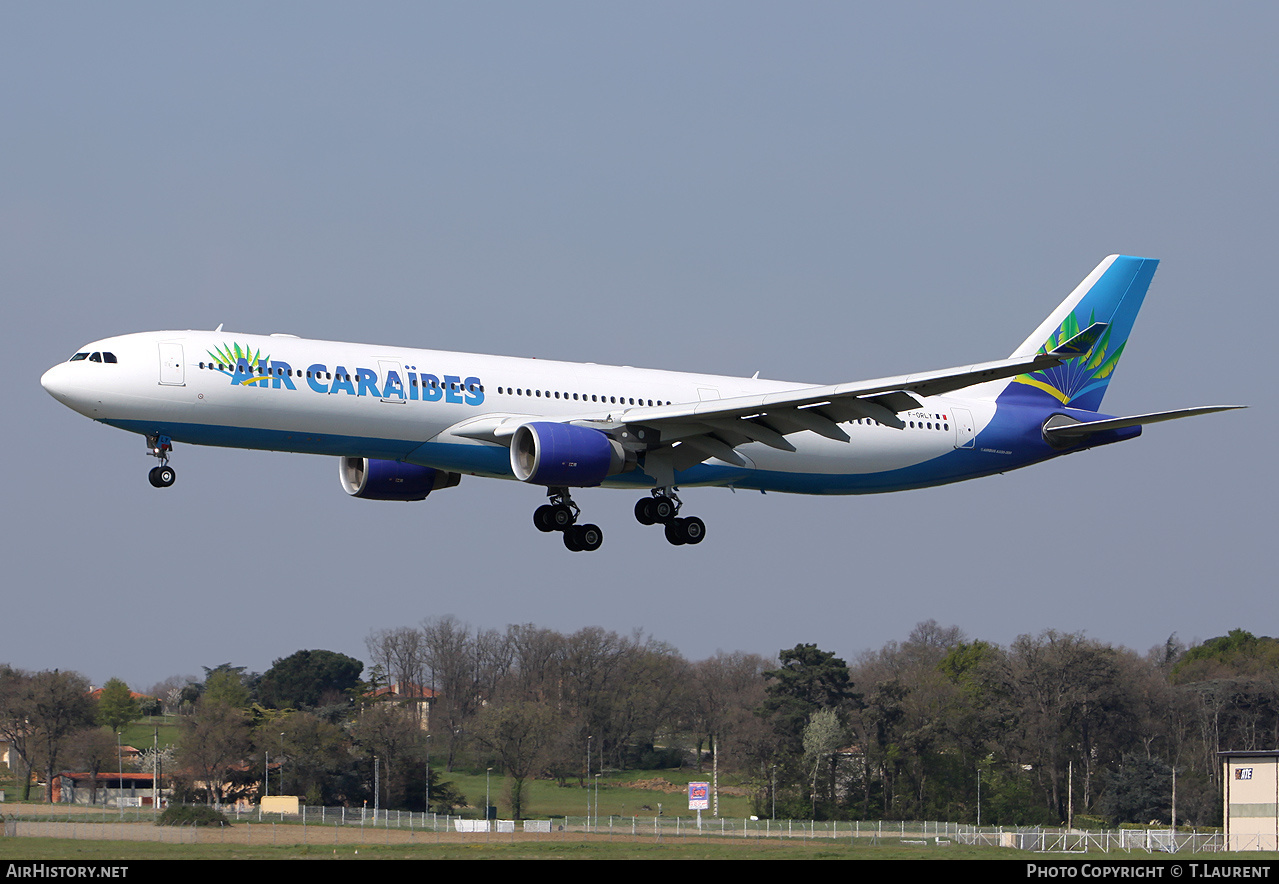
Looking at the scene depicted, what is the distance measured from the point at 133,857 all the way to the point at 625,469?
1845cm

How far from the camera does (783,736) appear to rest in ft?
301

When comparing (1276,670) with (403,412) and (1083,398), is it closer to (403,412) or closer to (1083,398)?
(1083,398)

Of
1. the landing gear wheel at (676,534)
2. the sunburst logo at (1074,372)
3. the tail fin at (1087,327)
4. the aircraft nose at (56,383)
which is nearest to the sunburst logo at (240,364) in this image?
the aircraft nose at (56,383)

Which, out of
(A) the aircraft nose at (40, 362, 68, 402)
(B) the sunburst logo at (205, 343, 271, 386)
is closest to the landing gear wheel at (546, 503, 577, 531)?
(B) the sunburst logo at (205, 343, 271, 386)

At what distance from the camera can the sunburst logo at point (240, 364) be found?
3916 cm

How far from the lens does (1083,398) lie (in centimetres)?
5312

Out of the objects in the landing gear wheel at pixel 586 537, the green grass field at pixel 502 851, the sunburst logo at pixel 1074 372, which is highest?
the sunburst logo at pixel 1074 372

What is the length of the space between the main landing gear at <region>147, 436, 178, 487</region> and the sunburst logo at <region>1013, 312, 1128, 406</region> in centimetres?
2806

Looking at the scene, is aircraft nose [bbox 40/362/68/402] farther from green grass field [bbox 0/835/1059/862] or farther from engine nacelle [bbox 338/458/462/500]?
green grass field [bbox 0/835/1059/862]

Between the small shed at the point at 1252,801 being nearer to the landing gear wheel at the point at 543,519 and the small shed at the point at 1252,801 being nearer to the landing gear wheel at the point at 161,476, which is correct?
the landing gear wheel at the point at 543,519

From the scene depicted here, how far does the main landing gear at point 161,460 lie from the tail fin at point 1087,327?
2776 centimetres

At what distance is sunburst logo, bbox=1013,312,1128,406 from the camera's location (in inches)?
2058

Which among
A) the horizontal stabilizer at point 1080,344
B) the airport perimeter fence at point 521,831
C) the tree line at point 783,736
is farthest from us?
the tree line at point 783,736

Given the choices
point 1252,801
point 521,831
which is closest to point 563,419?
point 521,831
